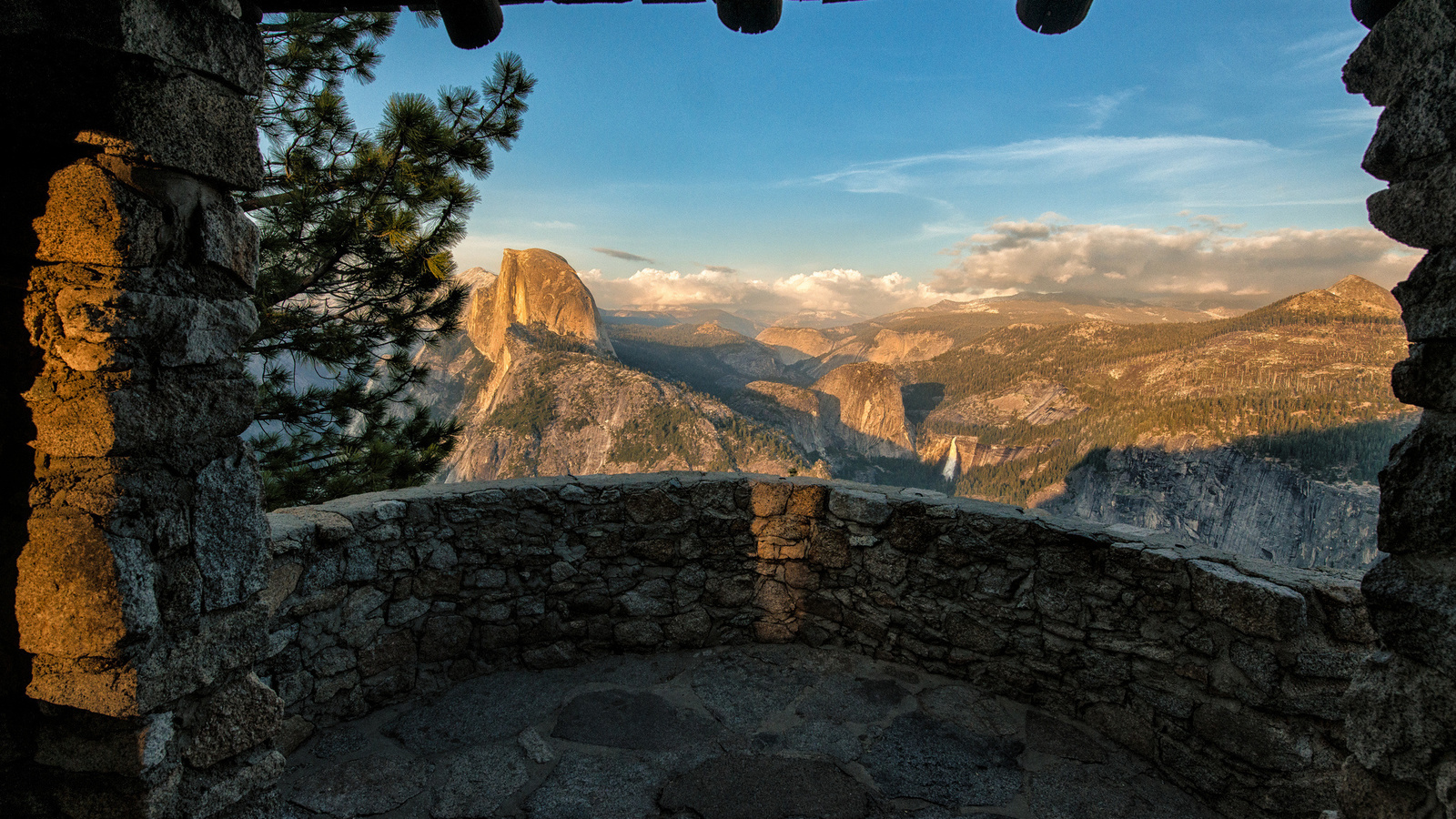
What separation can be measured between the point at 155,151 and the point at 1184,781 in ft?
16.0

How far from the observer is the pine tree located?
5.94 m

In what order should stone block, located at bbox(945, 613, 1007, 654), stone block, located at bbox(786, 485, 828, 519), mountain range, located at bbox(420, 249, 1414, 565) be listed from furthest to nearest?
mountain range, located at bbox(420, 249, 1414, 565) < stone block, located at bbox(786, 485, 828, 519) < stone block, located at bbox(945, 613, 1007, 654)

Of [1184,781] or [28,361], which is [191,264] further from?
[1184,781]

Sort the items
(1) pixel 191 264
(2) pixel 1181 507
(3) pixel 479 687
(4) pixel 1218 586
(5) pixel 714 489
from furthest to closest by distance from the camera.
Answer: (2) pixel 1181 507
(5) pixel 714 489
(3) pixel 479 687
(4) pixel 1218 586
(1) pixel 191 264

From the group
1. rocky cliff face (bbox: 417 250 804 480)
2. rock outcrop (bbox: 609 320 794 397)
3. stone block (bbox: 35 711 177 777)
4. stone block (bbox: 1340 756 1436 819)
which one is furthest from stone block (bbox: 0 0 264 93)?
rock outcrop (bbox: 609 320 794 397)

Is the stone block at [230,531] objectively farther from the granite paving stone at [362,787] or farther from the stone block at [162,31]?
the granite paving stone at [362,787]

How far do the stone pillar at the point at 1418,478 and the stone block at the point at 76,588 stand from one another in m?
3.25

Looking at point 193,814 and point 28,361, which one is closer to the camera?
point 28,361

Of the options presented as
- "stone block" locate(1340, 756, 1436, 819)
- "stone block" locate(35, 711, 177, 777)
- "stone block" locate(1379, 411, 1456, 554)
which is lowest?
"stone block" locate(35, 711, 177, 777)

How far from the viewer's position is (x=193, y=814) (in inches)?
70.9

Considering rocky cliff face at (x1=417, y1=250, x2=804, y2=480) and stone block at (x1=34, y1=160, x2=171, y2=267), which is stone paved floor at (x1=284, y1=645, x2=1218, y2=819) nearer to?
stone block at (x1=34, y1=160, x2=171, y2=267)

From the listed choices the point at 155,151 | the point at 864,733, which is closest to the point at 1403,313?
the point at 864,733

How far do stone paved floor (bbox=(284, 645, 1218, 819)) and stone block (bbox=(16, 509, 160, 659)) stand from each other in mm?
1679

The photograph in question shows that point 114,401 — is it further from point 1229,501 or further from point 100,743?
point 1229,501
